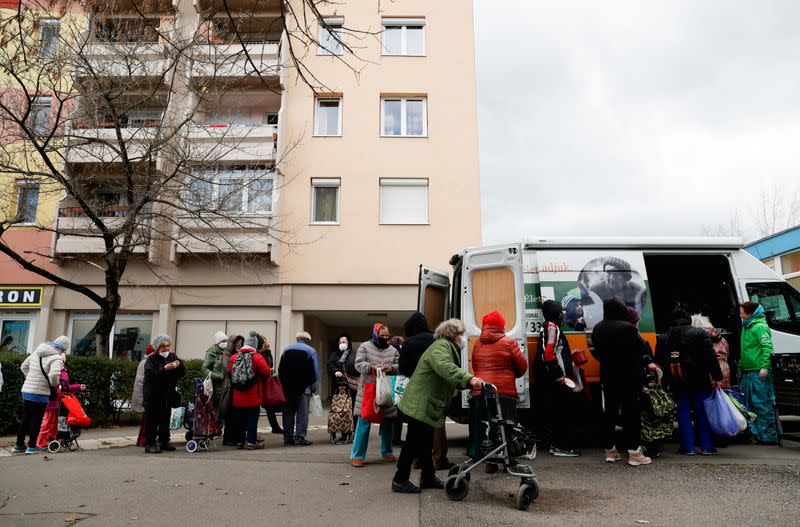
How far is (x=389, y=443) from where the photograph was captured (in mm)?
8047

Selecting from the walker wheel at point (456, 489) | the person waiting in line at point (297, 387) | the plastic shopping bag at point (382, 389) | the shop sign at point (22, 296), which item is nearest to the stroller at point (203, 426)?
the person waiting in line at point (297, 387)

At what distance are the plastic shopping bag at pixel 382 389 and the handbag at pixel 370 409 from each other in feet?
0.23

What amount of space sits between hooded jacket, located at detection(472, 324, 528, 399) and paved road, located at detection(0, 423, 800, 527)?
1.05 m

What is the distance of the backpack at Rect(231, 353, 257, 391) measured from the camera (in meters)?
9.46

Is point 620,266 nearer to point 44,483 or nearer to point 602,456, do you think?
point 602,456

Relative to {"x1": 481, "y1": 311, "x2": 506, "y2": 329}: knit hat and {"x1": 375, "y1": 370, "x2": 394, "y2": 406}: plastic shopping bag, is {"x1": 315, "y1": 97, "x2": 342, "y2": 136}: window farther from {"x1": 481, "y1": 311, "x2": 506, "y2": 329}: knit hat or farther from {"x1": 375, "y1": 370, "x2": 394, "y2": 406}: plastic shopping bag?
{"x1": 481, "y1": 311, "x2": 506, "y2": 329}: knit hat

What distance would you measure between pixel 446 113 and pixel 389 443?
12991 mm

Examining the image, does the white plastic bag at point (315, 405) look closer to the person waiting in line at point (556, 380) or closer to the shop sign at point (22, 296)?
the person waiting in line at point (556, 380)

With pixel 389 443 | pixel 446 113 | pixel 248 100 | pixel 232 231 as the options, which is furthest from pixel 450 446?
pixel 248 100

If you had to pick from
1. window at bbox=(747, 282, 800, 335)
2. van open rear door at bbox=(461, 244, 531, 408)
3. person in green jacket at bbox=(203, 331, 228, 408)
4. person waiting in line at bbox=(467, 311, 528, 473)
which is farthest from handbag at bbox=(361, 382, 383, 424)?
window at bbox=(747, 282, 800, 335)

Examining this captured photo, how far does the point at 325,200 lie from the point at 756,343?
12774 millimetres

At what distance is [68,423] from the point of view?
Result: 30.4ft

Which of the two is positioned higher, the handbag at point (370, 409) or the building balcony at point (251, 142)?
the building balcony at point (251, 142)

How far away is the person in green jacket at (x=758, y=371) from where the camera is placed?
28.0 ft
